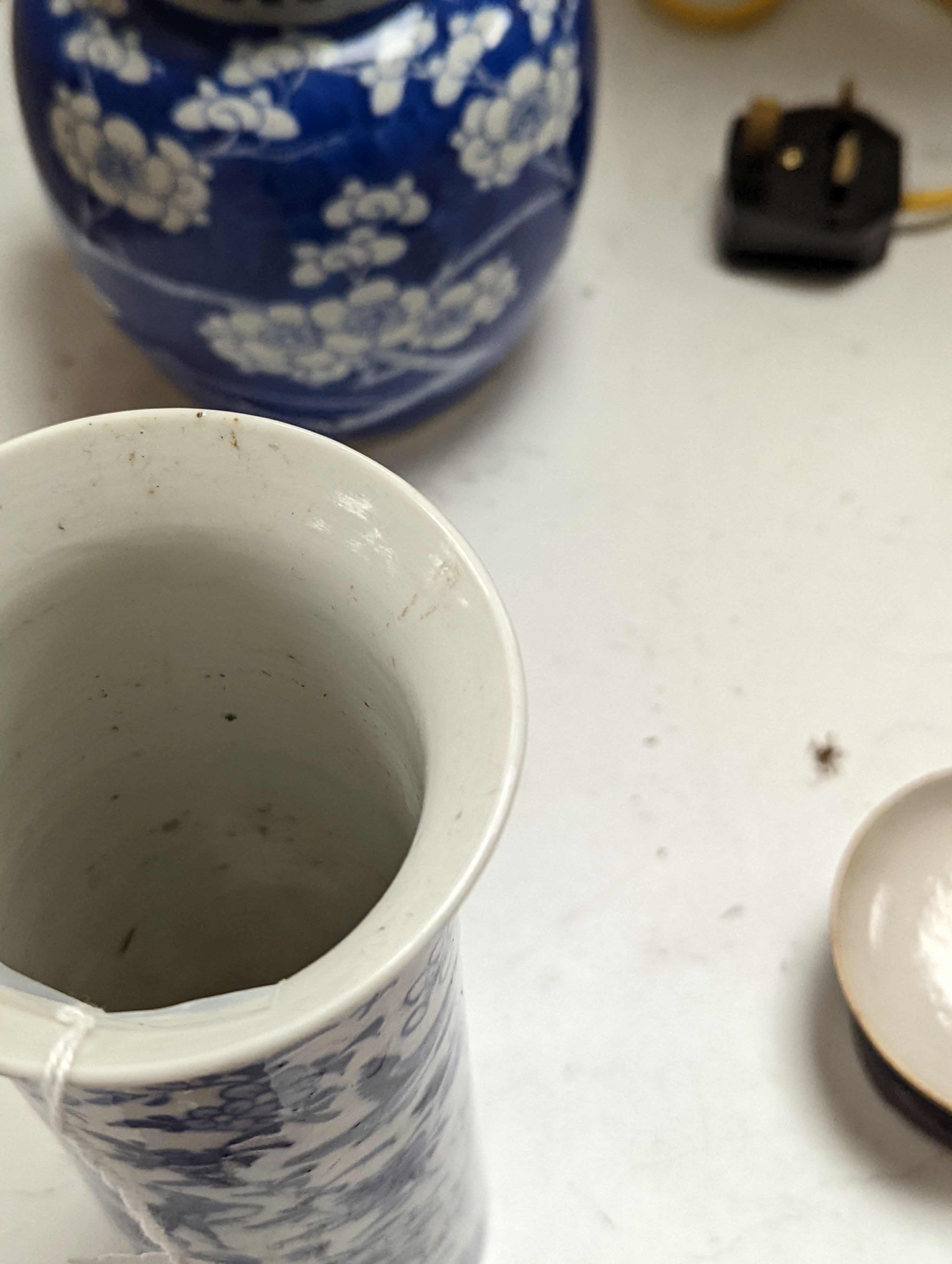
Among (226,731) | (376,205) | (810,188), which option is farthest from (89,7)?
(810,188)

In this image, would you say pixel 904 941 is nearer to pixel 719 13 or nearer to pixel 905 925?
pixel 905 925

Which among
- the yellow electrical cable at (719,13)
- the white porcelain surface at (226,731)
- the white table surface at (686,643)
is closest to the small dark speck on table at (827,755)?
the white table surface at (686,643)

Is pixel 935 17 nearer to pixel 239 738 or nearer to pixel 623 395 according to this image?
pixel 623 395

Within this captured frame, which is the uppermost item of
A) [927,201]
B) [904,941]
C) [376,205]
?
[376,205]

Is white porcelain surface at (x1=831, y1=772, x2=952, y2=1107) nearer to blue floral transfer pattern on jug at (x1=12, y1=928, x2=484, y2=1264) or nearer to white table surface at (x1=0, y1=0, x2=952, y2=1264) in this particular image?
white table surface at (x1=0, y1=0, x2=952, y2=1264)

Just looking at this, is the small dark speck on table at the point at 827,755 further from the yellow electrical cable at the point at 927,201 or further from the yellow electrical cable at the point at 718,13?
the yellow electrical cable at the point at 718,13

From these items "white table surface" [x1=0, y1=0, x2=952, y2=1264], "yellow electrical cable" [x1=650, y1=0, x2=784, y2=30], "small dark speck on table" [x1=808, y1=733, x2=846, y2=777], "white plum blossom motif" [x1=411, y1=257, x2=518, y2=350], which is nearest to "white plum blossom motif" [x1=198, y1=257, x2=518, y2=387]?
"white plum blossom motif" [x1=411, y1=257, x2=518, y2=350]

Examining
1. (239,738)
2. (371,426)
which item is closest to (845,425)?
(371,426)
